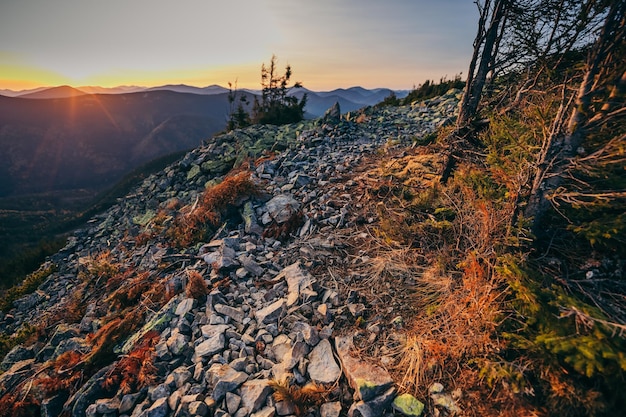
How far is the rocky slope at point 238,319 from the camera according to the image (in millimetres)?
3465

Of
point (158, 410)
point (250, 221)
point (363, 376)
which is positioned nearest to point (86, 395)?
point (158, 410)

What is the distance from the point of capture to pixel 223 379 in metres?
3.57

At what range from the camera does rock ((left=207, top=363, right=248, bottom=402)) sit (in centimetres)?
349

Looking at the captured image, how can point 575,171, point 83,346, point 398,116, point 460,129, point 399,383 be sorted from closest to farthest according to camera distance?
point 399,383, point 575,171, point 83,346, point 460,129, point 398,116

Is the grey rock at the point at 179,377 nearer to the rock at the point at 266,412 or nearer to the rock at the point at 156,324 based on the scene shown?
the rock at the point at 156,324

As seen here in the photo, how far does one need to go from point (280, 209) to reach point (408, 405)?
5.08m

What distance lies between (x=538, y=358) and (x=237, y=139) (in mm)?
16698

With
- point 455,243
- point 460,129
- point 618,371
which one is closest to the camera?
point 618,371

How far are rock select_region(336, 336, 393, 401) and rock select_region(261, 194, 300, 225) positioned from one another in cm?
383

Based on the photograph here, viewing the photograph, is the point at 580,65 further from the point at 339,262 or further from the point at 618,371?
the point at 339,262

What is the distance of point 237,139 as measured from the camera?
16969 mm

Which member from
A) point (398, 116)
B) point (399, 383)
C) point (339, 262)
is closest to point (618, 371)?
point (399, 383)

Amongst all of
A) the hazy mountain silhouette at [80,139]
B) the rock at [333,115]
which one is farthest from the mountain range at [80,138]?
the rock at [333,115]

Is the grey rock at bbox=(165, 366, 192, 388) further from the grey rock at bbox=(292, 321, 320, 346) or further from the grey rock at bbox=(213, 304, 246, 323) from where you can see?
the grey rock at bbox=(292, 321, 320, 346)
